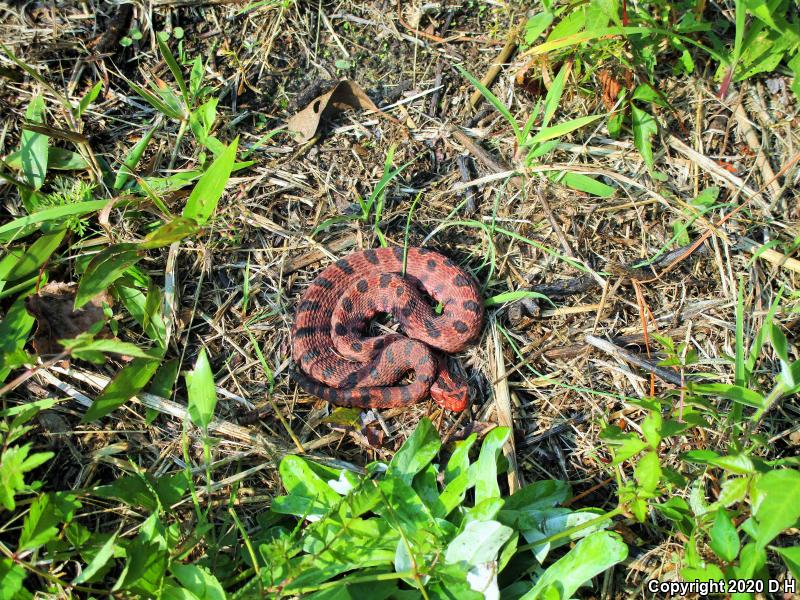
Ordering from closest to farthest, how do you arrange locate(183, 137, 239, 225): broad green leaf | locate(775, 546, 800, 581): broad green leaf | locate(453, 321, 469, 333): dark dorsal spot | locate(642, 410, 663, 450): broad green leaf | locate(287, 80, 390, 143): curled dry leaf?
locate(775, 546, 800, 581): broad green leaf → locate(642, 410, 663, 450): broad green leaf → locate(183, 137, 239, 225): broad green leaf → locate(453, 321, 469, 333): dark dorsal spot → locate(287, 80, 390, 143): curled dry leaf

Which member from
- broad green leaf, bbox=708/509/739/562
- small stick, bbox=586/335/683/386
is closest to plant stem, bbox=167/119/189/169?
small stick, bbox=586/335/683/386

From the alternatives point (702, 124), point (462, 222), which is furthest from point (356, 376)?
point (702, 124)

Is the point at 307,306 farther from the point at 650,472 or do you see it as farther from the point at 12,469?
the point at 650,472

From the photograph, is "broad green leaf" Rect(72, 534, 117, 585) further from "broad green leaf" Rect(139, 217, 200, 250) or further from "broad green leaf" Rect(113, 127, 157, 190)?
"broad green leaf" Rect(113, 127, 157, 190)

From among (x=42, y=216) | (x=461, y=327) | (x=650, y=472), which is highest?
(x=42, y=216)

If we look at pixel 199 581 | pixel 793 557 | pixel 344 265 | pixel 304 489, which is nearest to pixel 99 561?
pixel 199 581
